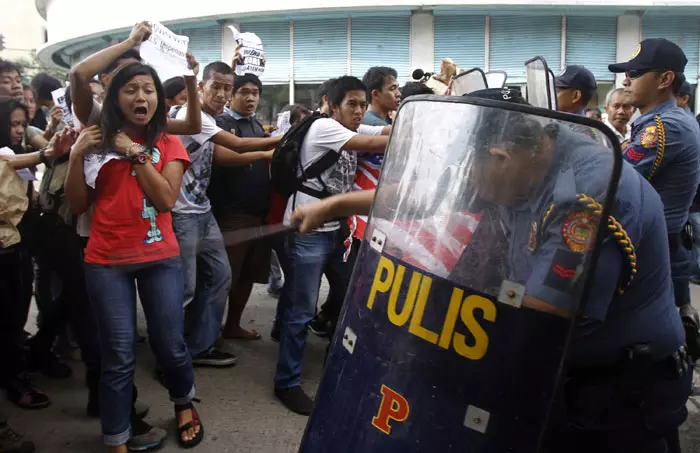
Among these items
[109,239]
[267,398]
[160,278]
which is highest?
[109,239]

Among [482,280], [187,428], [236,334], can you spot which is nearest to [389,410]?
[482,280]

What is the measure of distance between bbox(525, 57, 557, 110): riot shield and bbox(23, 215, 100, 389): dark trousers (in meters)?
2.32

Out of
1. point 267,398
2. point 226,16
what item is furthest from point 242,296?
point 226,16

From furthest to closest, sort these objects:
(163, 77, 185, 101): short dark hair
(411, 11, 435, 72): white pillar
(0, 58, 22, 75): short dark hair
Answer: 1. (411, 11, 435, 72): white pillar
2. (163, 77, 185, 101): short dark hair
3. (0, 58, 22, 75): short dark hair

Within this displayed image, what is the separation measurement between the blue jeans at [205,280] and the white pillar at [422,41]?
1189 cm

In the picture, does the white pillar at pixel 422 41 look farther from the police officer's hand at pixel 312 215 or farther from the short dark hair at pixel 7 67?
the police officer's hand at pixel 312 215

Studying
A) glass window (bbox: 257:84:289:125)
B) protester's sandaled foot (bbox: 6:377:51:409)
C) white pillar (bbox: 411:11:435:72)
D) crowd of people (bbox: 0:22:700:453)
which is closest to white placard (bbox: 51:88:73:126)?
crowd of people (bbox: 0:22:700:453)

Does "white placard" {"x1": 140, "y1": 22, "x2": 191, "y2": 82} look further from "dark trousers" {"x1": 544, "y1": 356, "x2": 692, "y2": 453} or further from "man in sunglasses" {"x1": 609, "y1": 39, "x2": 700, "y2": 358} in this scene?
"dark trousers" {"x1": 544, "y1": 356, "x2": 692, "y2": 453}

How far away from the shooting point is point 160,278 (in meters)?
2.77

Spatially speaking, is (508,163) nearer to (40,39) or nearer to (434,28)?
(434,28)

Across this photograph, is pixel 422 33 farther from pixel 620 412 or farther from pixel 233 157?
pixel 620 412

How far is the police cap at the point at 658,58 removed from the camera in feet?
10.0

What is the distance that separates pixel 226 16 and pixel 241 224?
12857 mm

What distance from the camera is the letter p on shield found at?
4.36 ft
